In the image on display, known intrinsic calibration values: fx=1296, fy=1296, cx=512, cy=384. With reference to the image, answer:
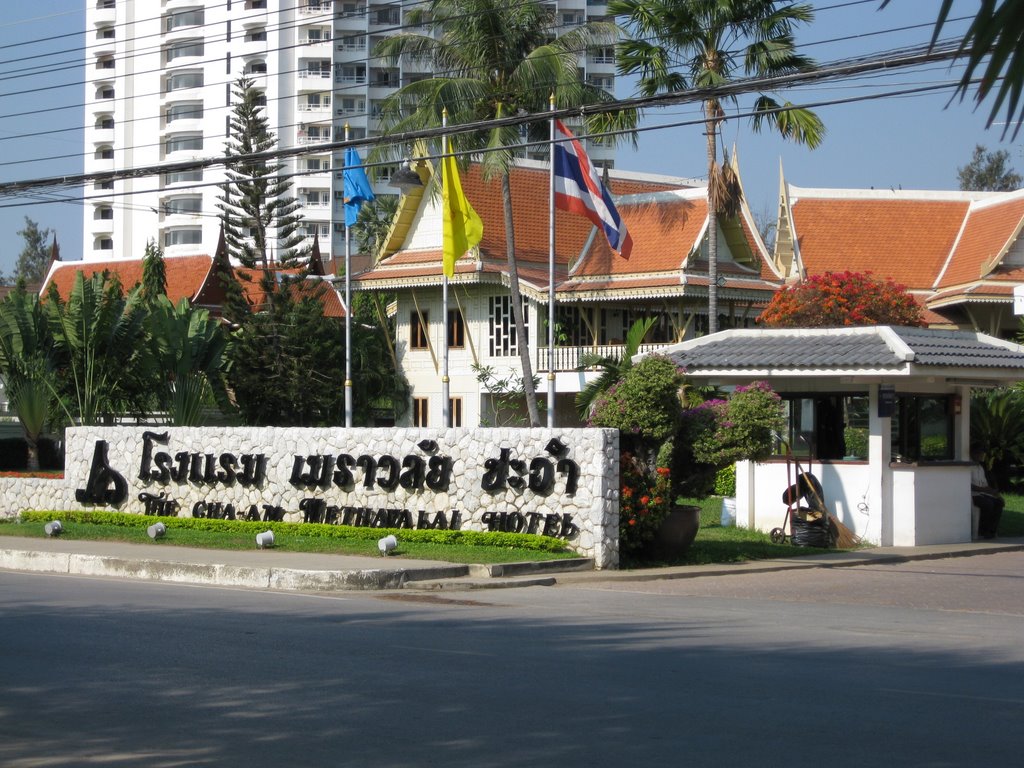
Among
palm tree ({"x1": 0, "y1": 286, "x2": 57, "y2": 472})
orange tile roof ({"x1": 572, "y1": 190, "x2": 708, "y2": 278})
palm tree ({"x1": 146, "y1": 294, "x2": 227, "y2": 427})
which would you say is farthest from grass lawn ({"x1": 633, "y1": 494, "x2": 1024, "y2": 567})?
palm tree ({"x1": 0, "y1": 286, "x2": 57, "y2": 472})

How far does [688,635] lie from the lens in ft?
39.4

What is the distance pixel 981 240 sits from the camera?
42500 mm

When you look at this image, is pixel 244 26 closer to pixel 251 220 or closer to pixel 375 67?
pixel 375 67

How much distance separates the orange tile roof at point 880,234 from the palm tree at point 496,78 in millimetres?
11096

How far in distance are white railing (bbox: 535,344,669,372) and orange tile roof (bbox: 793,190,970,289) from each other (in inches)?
313

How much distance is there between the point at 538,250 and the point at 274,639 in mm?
33251

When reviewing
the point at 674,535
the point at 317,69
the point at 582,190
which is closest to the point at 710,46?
the point at 582,190

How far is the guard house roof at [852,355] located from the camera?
850 inches

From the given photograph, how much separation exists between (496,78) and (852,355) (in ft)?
60.7

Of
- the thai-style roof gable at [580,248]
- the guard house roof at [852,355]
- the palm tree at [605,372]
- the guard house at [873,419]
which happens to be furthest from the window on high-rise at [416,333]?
the guard house at [873,419]

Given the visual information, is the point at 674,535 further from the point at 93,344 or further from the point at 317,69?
the point at 317,69

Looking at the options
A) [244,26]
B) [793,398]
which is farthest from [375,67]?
[793,398]

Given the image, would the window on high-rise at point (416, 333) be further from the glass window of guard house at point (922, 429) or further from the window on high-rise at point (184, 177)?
the window on high-rise at point (184, 177)

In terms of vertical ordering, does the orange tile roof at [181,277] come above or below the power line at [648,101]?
above
